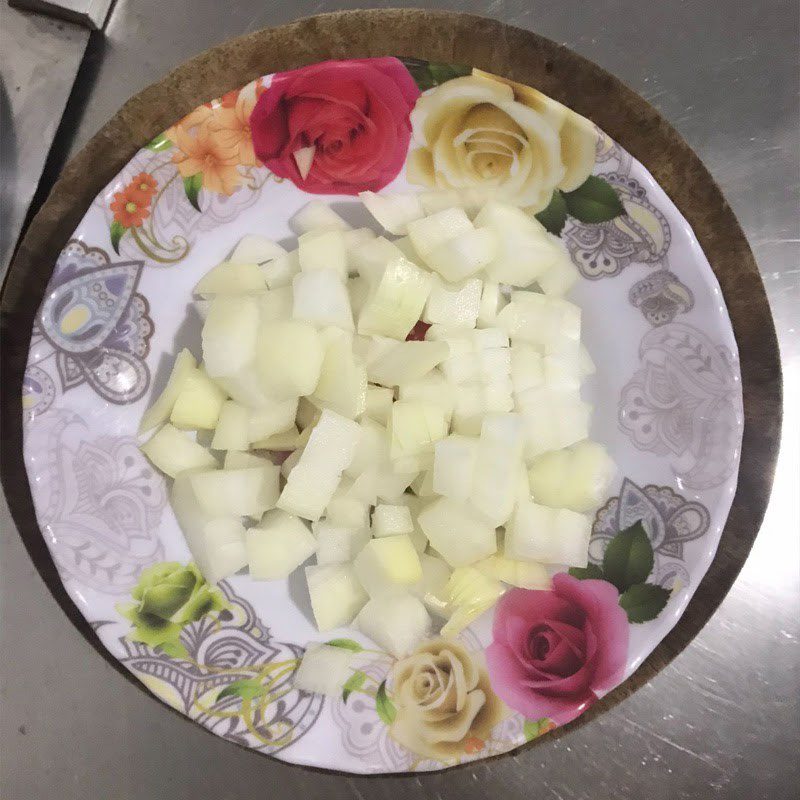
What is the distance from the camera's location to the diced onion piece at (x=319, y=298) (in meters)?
0.74

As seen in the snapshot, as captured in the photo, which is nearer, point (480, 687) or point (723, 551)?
point (480, 687)

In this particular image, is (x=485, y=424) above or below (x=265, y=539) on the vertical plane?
above

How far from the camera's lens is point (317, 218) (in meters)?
0.82

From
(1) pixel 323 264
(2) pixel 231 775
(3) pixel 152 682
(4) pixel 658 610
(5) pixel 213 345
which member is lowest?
(2) pixel 231 775

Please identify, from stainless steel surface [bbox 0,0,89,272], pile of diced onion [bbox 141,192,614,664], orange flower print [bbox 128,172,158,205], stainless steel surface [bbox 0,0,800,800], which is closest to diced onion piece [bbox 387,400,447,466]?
pile of diced onion [bbox 141,192,614,664]

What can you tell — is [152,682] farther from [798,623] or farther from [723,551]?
[798,623]

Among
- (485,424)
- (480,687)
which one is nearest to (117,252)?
(485,424)

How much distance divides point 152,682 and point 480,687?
15.9 inches

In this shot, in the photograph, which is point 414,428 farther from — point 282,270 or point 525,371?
point 282,270

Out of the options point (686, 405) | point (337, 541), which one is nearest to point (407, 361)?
point (337, 541)

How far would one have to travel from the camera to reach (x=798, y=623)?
952mm

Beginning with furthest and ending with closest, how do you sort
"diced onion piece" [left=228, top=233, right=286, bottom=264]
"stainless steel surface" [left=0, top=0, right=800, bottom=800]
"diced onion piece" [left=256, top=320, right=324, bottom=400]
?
"stainless steel surface" [left=0, top=0, right=800, bottom=800], "diced onion piece" [left=228, top=233, right=286, bottom=264], "diced onion piece" [left=256, top=320, right=324, bottom=400]

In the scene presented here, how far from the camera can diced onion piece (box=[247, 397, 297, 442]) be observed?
0.77m

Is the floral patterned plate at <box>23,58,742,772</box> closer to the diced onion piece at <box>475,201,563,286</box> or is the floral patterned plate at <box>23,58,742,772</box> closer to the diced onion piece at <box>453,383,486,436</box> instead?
the diced onion piece at <box>475,201,563,286</box>
